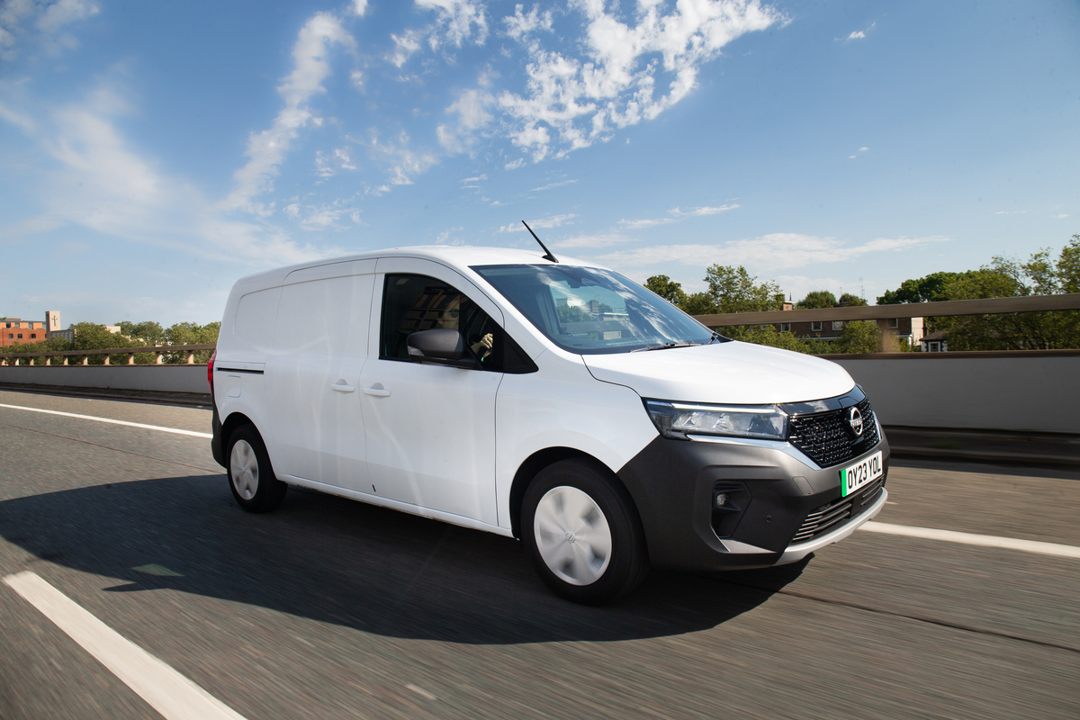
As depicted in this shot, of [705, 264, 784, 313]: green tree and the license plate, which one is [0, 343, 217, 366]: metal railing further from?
[705, 264, 784, 313]: green tree

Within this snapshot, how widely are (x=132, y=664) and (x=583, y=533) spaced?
74.9 inches

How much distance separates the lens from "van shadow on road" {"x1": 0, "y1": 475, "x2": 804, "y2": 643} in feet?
10.1

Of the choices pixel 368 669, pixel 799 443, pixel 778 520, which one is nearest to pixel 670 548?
pixel 778 520

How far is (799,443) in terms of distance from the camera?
2.86 m

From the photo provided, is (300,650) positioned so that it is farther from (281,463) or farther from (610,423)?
(281,463)

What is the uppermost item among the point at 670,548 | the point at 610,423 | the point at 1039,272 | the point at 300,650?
the point at 1039,272

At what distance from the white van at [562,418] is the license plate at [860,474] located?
0.05 ft

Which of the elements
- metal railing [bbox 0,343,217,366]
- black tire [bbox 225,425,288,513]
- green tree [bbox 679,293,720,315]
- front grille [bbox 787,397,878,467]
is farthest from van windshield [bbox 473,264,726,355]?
green tree [bbox 679,293,720,315]

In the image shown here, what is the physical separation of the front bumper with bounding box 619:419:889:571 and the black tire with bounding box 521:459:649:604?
0.39 feet

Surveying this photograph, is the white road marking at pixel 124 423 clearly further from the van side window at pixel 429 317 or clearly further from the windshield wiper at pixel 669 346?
the windshield wiper at pixel 669 346

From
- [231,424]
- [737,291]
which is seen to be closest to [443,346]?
[231,424]

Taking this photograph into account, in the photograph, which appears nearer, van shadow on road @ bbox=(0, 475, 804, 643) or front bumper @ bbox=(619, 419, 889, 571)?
front bumper @ bbox=(619, 419, 889, 571)

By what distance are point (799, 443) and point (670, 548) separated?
27.0 inches

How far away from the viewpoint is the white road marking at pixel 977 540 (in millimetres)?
3684
